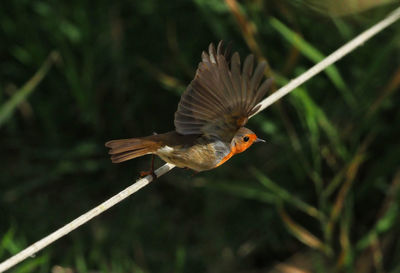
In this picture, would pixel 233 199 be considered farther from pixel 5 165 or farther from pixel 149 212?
pixel 5 165

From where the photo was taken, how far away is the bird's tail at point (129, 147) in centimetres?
229

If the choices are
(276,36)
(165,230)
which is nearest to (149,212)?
(165,230)

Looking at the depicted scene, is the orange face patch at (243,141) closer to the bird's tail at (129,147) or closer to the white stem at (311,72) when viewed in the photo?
the white stem at (311,72)

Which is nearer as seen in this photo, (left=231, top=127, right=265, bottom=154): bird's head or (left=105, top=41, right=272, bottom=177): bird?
(left=105, top=41, right=272, bottom=177): bird

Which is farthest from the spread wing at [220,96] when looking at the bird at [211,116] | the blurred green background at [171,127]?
the blurred green background at [171,127]

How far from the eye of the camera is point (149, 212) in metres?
3.95

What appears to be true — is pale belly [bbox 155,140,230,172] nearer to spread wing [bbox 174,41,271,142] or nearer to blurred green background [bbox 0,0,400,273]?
spread wing [bbox 174,41,271,142]

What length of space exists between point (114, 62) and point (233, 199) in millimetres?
1143

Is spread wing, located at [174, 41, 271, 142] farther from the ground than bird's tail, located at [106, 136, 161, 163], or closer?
closer

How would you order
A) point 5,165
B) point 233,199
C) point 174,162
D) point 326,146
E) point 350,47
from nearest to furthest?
point 174,162
point 350,47
point 326,146
point 233,199
point 5,165

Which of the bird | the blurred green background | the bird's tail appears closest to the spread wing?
the bird

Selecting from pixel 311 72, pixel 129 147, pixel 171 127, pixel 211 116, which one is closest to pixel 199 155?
pixel 211 116

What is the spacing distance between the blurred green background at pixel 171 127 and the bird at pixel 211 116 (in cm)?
99

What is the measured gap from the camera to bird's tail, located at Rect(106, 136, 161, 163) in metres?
2.29
